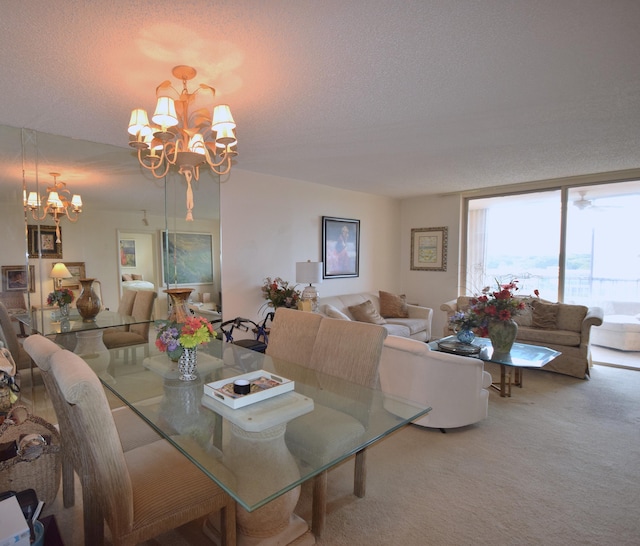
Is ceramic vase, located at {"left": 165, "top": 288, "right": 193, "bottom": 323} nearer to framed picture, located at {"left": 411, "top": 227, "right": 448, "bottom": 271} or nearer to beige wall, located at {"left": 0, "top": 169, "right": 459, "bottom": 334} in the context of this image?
beige wall, located at {"left": 0, "top": 169, "right": 459, "bottom": 334}

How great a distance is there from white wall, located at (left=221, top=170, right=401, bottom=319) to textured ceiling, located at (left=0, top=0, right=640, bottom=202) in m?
1.06

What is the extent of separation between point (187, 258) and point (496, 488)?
11.3ft

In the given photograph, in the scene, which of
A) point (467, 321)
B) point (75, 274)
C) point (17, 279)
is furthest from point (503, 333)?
point (17, 279)

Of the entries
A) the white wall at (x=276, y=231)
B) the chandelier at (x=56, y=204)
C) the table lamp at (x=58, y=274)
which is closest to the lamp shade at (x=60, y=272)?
the table lamp at (x=58, y=274)

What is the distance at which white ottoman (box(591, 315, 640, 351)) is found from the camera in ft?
17.0

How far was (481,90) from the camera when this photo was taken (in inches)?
89.7

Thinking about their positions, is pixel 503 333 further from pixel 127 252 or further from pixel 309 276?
pixel 127 252

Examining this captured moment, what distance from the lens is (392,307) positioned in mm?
5723

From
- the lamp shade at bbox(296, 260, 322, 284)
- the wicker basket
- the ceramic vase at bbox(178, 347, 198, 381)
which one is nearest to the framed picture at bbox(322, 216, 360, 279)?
the lamp shade at bbox(296, 260, 322, 284)

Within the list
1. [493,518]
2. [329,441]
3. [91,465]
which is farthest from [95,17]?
[493,518]

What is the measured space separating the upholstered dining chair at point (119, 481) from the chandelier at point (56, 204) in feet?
7.31

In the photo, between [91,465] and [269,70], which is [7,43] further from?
[91,465]

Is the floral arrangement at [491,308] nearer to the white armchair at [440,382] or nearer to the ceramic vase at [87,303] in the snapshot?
the white armchair at [440,382]

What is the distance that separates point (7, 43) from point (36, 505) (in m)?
2.10
